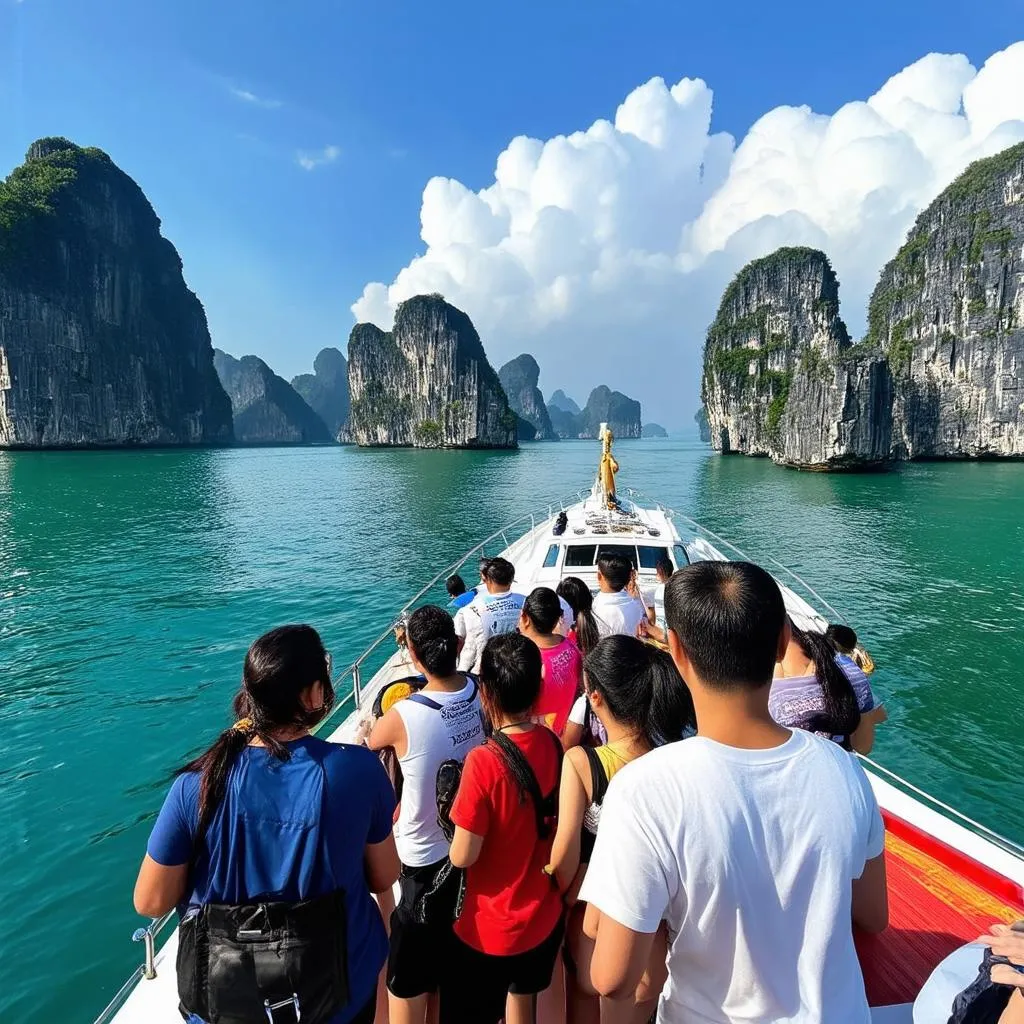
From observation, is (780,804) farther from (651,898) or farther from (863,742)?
(863,742)

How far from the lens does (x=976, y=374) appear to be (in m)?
64.1

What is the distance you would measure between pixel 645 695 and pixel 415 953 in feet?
5.02

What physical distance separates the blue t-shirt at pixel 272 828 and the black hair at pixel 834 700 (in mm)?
2397

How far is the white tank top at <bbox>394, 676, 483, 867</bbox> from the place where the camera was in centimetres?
253

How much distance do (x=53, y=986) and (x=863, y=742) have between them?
6.18m

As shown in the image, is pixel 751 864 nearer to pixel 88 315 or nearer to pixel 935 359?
pixel 935 359

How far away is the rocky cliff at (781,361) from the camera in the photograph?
60.6 m

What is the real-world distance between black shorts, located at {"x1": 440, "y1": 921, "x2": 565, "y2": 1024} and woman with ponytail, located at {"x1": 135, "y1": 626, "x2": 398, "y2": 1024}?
2.44ft

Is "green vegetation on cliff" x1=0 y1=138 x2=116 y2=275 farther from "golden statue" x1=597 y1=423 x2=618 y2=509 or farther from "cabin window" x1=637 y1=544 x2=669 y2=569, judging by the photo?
"cabin window" x1=637 y1=544 x2=669 y2=569

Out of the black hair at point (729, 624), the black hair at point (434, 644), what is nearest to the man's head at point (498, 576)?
the black hair at point (434, 644)

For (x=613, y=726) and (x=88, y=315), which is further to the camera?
(x=88, y=315)

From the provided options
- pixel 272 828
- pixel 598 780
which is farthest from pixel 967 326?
pixel 272 828

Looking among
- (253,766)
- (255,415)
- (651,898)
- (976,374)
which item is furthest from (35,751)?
(255,415)

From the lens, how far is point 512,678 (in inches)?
88.4
